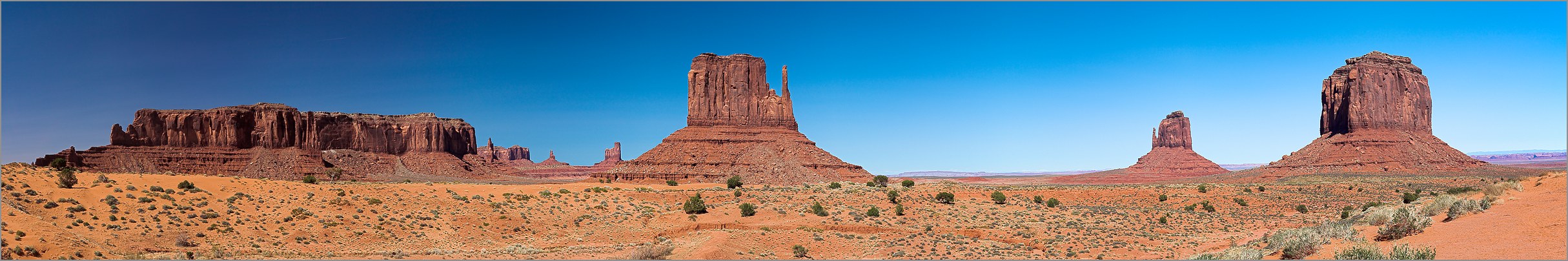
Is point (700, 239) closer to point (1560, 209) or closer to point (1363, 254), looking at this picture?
point (1363, 254)

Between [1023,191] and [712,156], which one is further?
[712,156]

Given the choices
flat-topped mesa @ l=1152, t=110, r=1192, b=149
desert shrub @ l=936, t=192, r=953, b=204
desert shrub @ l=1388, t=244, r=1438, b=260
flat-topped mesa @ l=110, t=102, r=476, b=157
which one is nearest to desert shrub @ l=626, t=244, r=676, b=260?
desert shrub @ l=1388, t=244, r=1438, b=260

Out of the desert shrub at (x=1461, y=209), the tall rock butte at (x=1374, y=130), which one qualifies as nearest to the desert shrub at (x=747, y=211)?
the desert shrub at (x=1461, y=209)

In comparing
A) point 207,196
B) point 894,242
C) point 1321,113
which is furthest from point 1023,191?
point 1321,113

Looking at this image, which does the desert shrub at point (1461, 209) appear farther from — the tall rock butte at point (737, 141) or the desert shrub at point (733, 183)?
the tall rock butte at point (737, 141)

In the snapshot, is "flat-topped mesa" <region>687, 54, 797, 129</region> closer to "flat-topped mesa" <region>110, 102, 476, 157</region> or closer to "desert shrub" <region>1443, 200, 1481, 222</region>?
"flat-topped mesa" <region>110, 102, 476, 157</region>

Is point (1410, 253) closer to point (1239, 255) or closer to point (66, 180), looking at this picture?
point (1239, 255)

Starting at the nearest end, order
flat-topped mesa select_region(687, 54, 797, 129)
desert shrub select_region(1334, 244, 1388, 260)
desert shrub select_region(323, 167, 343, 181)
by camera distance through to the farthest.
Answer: desert shrub select_region(1334, 244, 1388, 260), desert shrub select_region(323, 167, 343, 181), flat-topped mesa select_region(687, 54, 797, 129)
